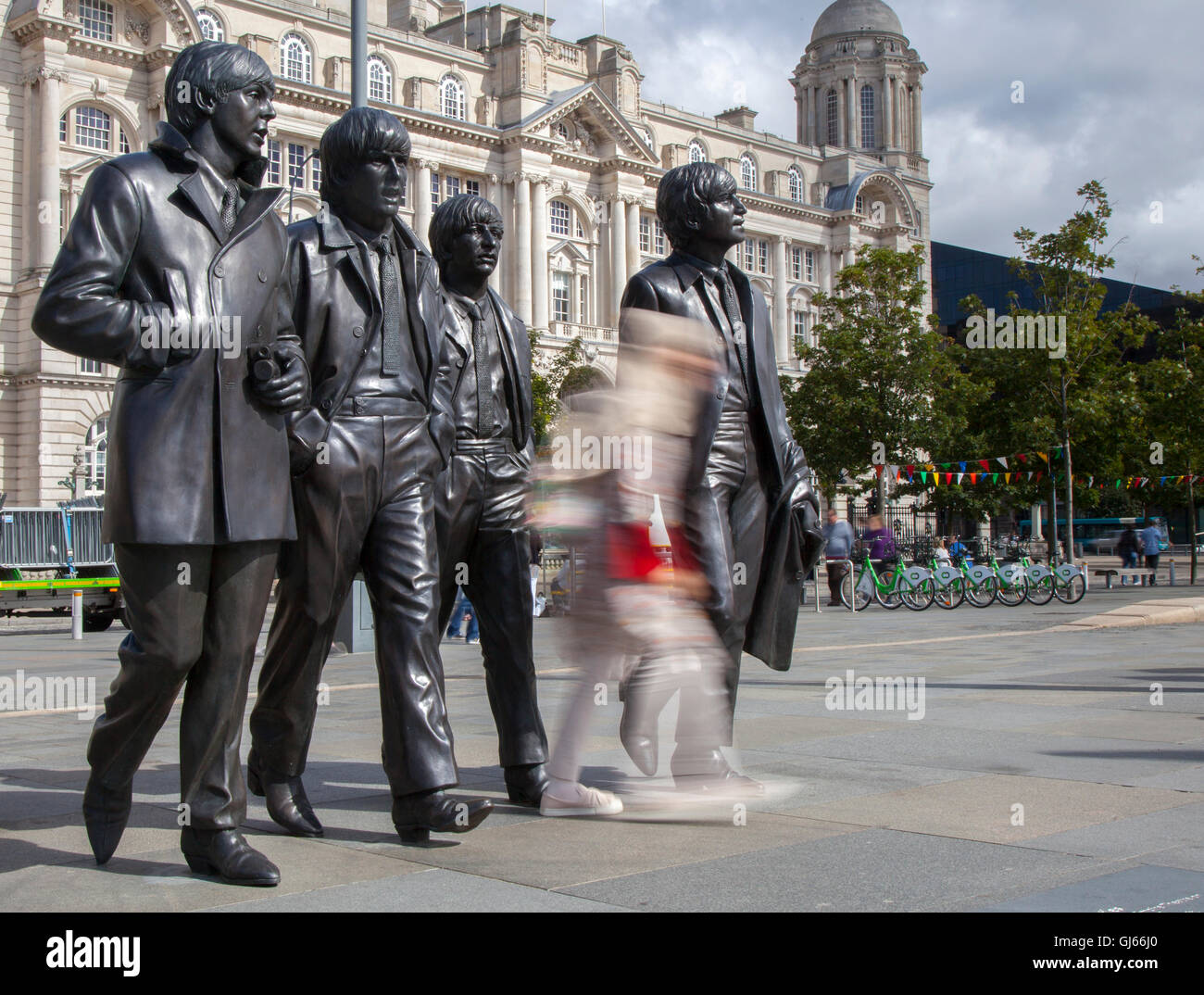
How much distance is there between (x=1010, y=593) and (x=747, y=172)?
51764 millimetres

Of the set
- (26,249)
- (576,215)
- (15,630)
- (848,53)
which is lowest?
(15,630)

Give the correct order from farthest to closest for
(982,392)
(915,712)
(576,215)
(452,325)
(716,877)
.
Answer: (576,215) < (982,392) < (915,712) < (452,325) < (716,877)

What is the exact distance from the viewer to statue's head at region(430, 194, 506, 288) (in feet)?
17.2

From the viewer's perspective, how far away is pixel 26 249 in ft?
144

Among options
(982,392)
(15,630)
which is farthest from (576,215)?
(15,630)

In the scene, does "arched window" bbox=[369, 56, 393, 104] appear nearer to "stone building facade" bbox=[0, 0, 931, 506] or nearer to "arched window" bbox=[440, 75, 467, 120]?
"stone building facade" bbox=[0, 0, 931, 506]

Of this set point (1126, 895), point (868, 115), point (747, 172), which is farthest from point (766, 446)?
point (868, 115)

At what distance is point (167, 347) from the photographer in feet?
11.6

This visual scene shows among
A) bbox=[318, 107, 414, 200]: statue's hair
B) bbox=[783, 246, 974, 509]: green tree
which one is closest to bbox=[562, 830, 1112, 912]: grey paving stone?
bbox=[318, 107, 414, 200]: statue's hair

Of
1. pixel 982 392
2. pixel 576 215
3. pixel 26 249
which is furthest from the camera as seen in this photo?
→ pixel 576 215

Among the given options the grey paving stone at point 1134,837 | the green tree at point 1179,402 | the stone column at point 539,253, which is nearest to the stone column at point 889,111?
the stone column at point 539,253

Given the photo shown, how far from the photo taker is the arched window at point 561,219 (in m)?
59.1

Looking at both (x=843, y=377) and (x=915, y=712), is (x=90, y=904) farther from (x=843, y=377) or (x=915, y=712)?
(x=843, y=377)

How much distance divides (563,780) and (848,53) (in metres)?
81.7
